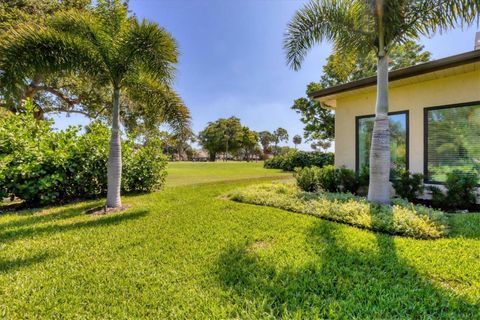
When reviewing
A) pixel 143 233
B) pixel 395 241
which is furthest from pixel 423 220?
pixel 143 233

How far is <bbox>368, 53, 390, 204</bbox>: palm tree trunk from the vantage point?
5.82 m

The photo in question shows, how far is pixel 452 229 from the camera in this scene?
4496 mm

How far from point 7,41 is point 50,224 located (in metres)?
3.89

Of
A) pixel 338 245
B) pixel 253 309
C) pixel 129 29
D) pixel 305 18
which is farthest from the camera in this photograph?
pixel 305 18

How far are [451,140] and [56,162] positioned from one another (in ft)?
36.7

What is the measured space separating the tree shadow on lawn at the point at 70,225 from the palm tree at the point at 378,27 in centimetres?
608

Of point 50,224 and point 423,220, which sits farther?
point 50,224

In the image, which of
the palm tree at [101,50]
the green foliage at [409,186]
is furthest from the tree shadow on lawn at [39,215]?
the green foliage at [409,186]

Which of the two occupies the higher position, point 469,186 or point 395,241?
point 469,186

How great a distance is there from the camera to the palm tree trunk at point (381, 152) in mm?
5824

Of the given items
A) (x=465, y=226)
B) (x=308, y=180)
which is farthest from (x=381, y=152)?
(x=308, y=180)

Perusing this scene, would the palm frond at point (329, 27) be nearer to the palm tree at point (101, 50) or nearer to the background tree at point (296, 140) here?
the palm tree at point (101, 50)

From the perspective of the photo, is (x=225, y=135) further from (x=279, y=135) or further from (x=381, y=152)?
(x=381, y=152)

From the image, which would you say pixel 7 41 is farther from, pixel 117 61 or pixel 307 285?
pixel 307 285
